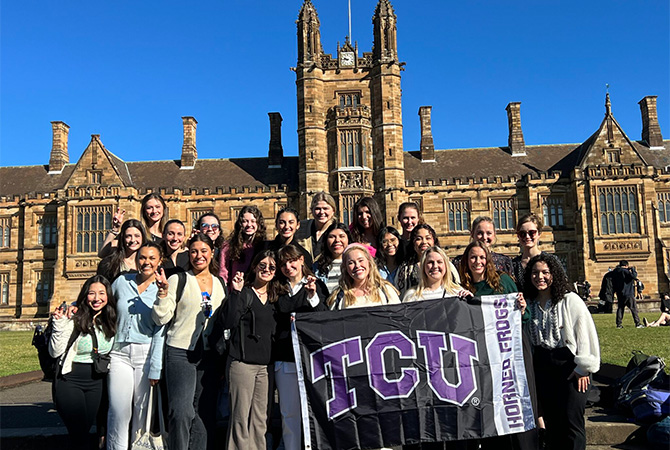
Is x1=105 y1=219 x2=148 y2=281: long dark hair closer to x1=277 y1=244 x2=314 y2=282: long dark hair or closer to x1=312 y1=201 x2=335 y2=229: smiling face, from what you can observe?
x1=277 y1=244 x2=314 y2=282: long dark hair

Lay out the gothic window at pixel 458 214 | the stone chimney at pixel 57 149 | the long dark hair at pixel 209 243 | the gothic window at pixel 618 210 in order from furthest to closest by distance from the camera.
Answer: the stone chimney at pixel 57 149 → the gothic window at pixel 458 214 → the gothic window at pixel 618 210 → the long dark hair at pixel 209 243

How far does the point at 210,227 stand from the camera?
6352mm

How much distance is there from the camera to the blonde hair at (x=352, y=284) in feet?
15.8

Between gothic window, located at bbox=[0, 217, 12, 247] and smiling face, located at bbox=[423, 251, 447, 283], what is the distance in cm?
3698

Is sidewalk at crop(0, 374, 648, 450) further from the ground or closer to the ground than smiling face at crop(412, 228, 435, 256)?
closer to the ground

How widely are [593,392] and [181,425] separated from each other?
4.76m

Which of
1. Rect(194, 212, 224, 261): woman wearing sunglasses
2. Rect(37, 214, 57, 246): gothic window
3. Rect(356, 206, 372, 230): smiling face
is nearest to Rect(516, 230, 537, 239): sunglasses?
Rect(356, 206, 372, 230): smiling face

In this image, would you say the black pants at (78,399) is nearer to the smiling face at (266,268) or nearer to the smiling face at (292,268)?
the smiling face at (266,268)

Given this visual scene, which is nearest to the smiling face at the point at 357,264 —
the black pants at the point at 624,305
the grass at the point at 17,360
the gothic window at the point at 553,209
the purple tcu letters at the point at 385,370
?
the purple tcu letters at the point at 385,370

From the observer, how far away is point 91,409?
498cm

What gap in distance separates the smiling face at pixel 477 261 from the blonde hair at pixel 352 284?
872 millimetres

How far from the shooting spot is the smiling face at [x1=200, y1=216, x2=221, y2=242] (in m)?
6.33

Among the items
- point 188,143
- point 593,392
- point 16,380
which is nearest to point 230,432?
point 593,392

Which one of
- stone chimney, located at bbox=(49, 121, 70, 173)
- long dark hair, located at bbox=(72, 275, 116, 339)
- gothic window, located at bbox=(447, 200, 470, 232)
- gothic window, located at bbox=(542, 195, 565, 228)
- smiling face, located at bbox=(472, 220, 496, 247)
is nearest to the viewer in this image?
long dark hair, located at bbox=(72, 275, 116, 339)
